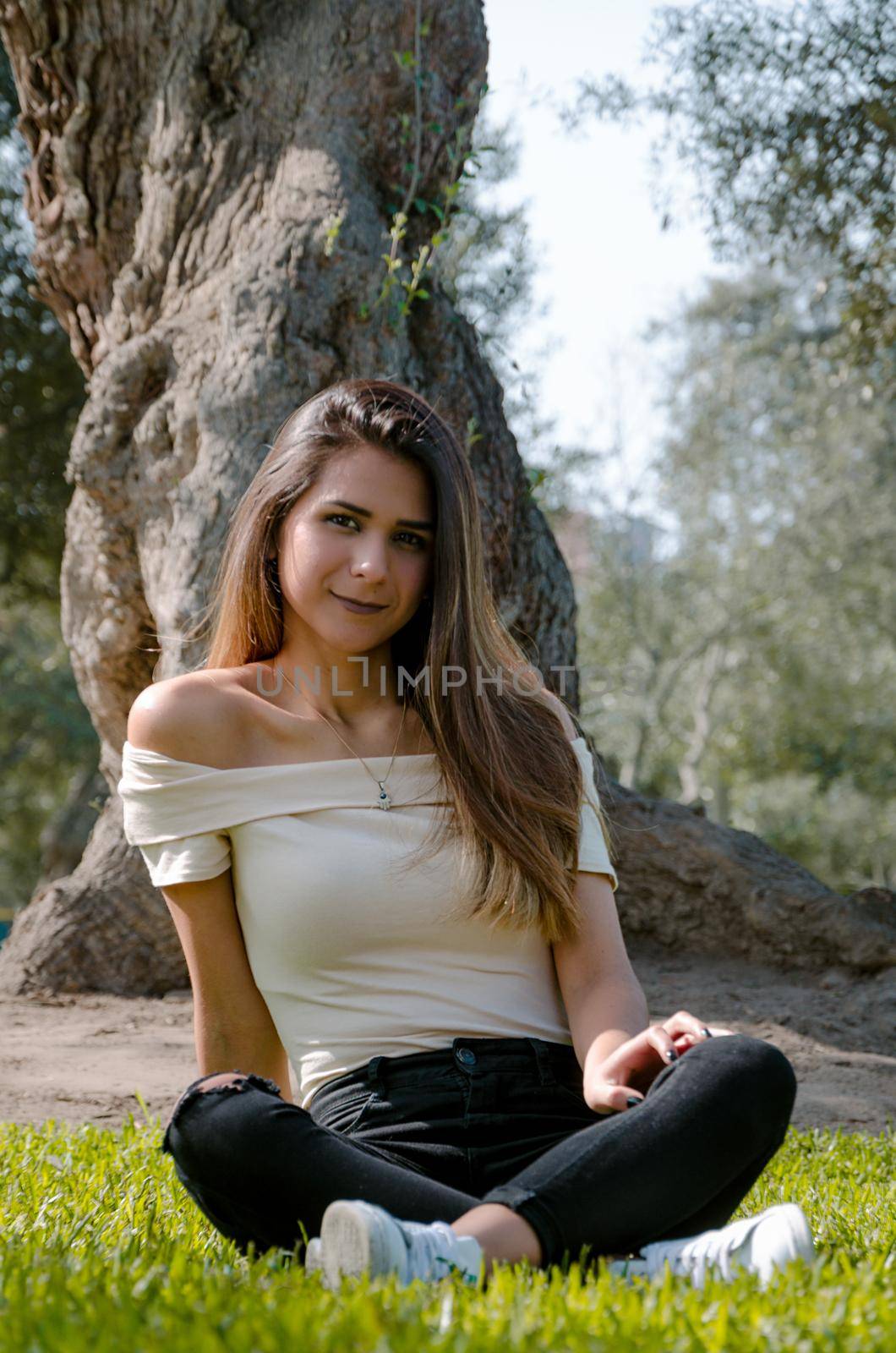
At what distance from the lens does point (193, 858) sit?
2.78 meters

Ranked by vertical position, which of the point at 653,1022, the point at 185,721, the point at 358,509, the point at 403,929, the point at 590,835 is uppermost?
the point at 358,509

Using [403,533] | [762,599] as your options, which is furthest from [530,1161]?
[762,599]

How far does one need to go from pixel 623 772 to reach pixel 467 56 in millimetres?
18714

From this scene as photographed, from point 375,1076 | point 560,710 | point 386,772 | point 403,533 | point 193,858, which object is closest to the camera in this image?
point 375,1076

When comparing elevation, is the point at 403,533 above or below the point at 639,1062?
above

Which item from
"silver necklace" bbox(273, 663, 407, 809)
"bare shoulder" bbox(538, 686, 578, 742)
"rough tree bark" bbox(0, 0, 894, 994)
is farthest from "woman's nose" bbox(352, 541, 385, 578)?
"rough tree bark" bbox(0, 0, 894, 994)

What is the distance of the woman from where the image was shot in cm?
213

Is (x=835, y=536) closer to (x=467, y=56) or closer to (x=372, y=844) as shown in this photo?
(x=467, y=56)

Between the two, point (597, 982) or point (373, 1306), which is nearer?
point (373, 1306)

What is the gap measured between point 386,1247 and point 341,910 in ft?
2.73

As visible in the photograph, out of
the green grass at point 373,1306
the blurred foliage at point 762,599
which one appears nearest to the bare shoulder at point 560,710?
the green grass at point 373,1306

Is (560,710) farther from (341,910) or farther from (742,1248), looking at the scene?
(742,1248)

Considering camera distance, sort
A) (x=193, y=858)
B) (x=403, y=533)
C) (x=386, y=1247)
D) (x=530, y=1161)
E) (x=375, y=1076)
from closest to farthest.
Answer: (x=386, y=1247) < (x=530, y=1161) < (x=375, y=1076) < (x=193, y=858) < (x=403, y=533)

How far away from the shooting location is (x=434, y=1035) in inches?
101
